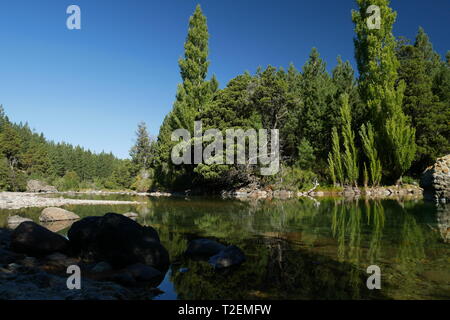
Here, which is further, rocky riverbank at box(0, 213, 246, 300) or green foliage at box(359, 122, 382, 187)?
green foliage at box(359, 122, 382, 187)

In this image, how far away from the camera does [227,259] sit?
21.1ft

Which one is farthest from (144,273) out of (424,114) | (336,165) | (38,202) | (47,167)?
(47,167)

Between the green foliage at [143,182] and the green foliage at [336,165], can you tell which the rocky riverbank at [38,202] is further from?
the green foliage at [143,182]

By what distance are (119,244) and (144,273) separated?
1.05 meters

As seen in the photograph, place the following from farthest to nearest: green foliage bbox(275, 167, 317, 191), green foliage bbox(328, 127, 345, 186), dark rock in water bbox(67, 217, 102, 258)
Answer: green foliage bbox(275, 167, 317, 191), green foliage bbox(328, 127, 345, 186), dark rock in water bbox(67, 217, 102, 258)

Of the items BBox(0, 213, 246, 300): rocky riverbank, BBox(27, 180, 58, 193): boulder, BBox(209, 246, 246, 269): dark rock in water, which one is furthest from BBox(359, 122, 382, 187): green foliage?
BBox(27, 180, 58, 193): boulder

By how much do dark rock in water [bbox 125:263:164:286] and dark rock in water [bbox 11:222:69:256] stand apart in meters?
2.19

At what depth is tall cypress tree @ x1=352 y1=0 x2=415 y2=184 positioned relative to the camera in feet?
87.0

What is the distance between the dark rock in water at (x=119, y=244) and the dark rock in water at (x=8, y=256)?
117 cm

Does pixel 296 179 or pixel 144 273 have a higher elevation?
pixel 296 179

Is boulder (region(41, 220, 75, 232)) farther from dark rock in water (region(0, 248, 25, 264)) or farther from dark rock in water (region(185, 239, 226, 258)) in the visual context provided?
dark rock in water (region(185, 239, 226, 258))

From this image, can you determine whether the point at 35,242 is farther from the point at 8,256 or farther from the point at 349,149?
the point at 349,149

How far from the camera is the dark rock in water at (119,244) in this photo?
20.6 feet

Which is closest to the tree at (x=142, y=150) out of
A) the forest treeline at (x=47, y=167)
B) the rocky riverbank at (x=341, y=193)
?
the forest treeline at (x=47, y=167)
